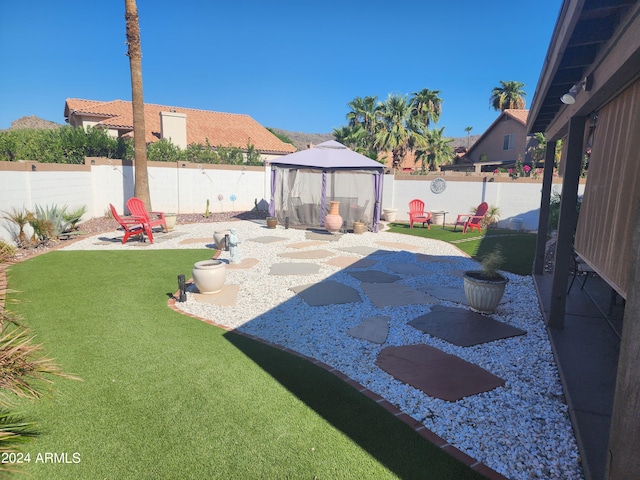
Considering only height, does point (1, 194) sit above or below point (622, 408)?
above

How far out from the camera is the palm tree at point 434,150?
29859mm

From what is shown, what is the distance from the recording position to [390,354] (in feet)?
12.8

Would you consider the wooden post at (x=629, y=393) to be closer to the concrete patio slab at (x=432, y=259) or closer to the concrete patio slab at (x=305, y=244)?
the concrete patio slab at (x=432, y=259)

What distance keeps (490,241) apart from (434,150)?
20.6m

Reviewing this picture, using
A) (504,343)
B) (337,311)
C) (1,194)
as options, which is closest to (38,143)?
(1,194)

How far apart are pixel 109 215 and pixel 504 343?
13.0m

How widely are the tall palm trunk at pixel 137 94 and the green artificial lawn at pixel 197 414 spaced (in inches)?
331

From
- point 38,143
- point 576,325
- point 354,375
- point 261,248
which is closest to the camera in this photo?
point 354,375

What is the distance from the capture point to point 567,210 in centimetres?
429

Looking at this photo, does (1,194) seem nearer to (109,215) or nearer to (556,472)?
(109,215)

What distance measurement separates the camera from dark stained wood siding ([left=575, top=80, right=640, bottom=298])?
256 cm

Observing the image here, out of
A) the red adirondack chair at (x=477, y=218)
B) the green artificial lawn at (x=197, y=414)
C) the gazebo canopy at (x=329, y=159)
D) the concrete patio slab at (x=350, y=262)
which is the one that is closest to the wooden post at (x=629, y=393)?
the green artificial lawn at (x=197, y=414)

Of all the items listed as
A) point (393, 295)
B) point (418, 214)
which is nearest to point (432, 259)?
point (393, 295)

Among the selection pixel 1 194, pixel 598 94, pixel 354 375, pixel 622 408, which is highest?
pixel 598 94
